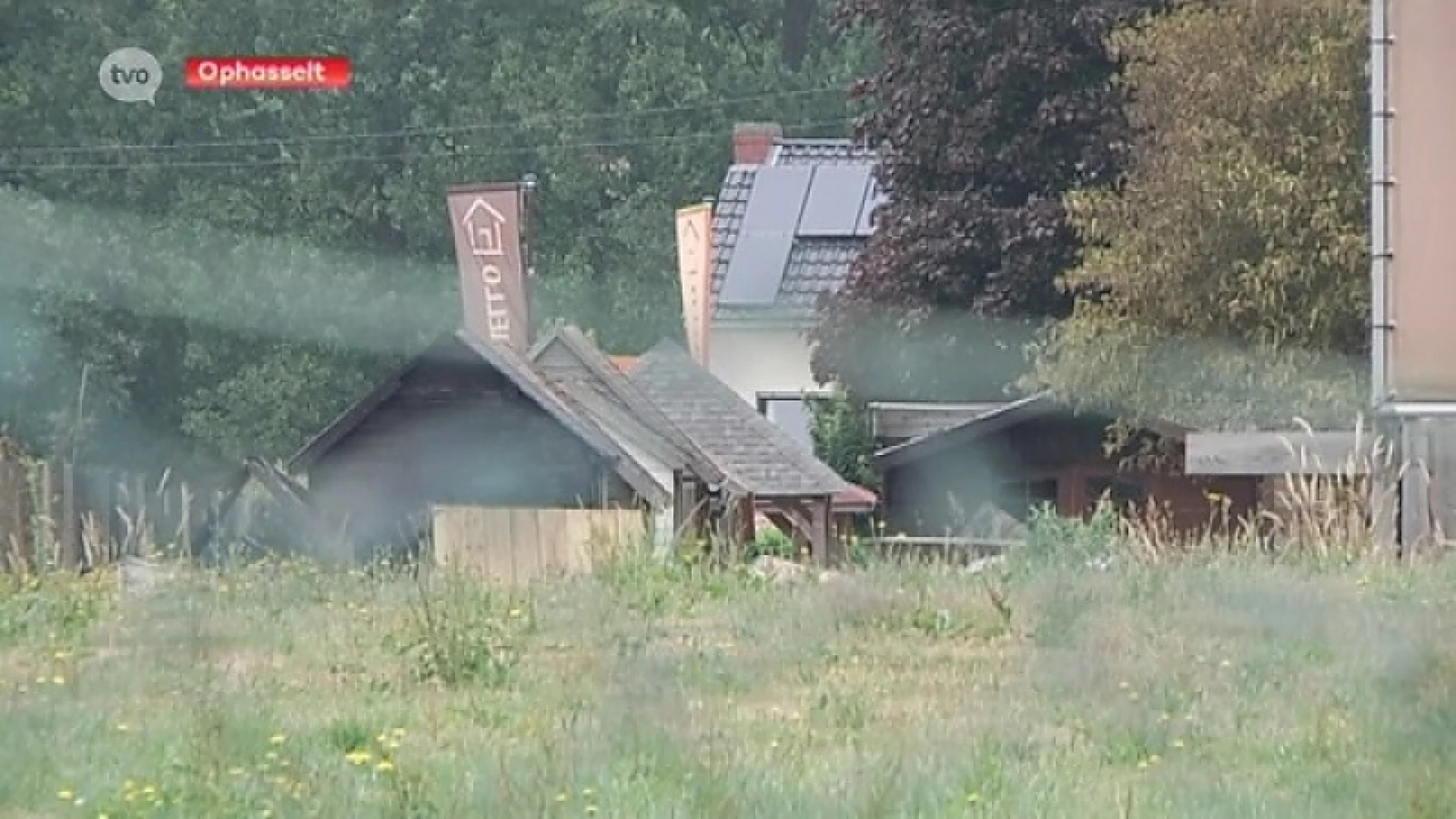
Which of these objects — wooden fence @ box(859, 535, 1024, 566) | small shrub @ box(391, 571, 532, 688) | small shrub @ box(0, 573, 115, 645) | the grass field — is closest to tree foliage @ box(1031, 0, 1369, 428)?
wooden fence @ box(859, 535, 1024, 566)

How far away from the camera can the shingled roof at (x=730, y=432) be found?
24328 mm

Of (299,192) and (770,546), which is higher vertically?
(299,192)

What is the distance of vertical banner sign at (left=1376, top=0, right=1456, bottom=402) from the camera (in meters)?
17.0

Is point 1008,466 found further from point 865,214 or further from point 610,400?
point 865,214

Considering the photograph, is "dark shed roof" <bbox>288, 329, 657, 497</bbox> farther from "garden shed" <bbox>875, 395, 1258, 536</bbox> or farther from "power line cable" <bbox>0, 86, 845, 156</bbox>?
"power line cable" <bbox>0, 86, 845, 156</bbox>

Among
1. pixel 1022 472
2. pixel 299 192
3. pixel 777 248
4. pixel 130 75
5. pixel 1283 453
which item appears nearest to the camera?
pixel 1283 453

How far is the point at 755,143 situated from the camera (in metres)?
47.1

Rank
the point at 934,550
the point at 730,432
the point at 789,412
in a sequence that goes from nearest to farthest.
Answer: the point at 934,550 → the point at 730,432 → the point at 789,412

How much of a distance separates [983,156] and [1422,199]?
548 inches

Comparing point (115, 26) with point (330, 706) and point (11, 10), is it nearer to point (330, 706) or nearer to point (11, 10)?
point (11, 10)

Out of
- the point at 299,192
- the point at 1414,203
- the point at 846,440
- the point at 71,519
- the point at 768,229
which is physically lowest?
the point at 846,440

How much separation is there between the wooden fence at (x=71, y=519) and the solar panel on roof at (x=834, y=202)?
24619 millimetres

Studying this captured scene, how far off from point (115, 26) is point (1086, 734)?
1578 inches

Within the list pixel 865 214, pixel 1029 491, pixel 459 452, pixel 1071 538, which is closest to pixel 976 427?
pixel 1029 491
